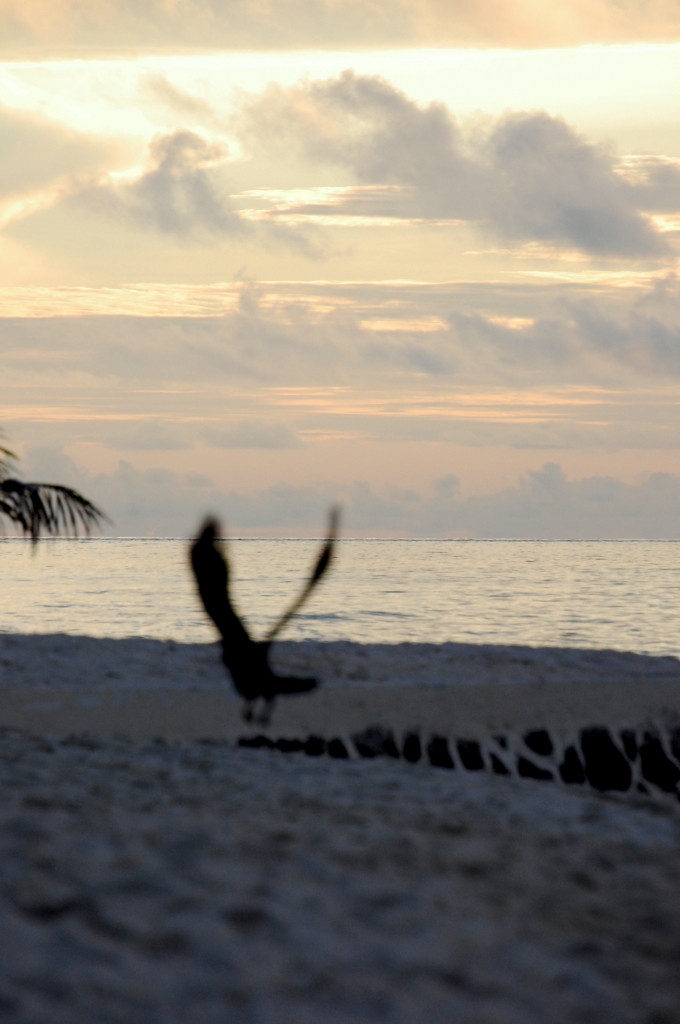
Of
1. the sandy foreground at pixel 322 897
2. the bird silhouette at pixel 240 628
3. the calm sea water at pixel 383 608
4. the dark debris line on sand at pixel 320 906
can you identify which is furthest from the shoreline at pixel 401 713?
the calm sea water at pixel 383 608

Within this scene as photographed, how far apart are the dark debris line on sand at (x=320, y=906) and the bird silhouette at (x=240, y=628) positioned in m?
2.91

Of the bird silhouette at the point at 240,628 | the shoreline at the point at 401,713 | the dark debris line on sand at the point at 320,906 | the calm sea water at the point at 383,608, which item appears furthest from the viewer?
the calm sea water at the point at 383,608

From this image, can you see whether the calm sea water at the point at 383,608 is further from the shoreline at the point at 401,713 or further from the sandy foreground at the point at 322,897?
the sandy foreground at the point at 322,897

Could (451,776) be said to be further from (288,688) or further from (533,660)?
(533,660)

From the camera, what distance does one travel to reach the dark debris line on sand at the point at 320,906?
4109 millimetres

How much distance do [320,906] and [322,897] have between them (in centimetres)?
13

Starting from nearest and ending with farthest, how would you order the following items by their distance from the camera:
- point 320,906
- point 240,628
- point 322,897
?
1. point 320,906
2. point 322,897
3. point 240,628

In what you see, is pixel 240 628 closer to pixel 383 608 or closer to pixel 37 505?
pixel 37 505

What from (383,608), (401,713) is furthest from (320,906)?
(383,608)

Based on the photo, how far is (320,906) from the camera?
16.4 feet

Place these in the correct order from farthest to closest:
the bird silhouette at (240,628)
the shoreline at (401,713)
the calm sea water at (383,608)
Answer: the calm sea water at (383,608) → the bird silhouette at (240,628) → the shoreline at (401,713)

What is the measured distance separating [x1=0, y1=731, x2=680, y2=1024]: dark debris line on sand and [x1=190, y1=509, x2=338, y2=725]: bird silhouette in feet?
9.53

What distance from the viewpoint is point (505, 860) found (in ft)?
19.9

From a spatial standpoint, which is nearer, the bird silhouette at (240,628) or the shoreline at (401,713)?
the shoreline at (401,713)
